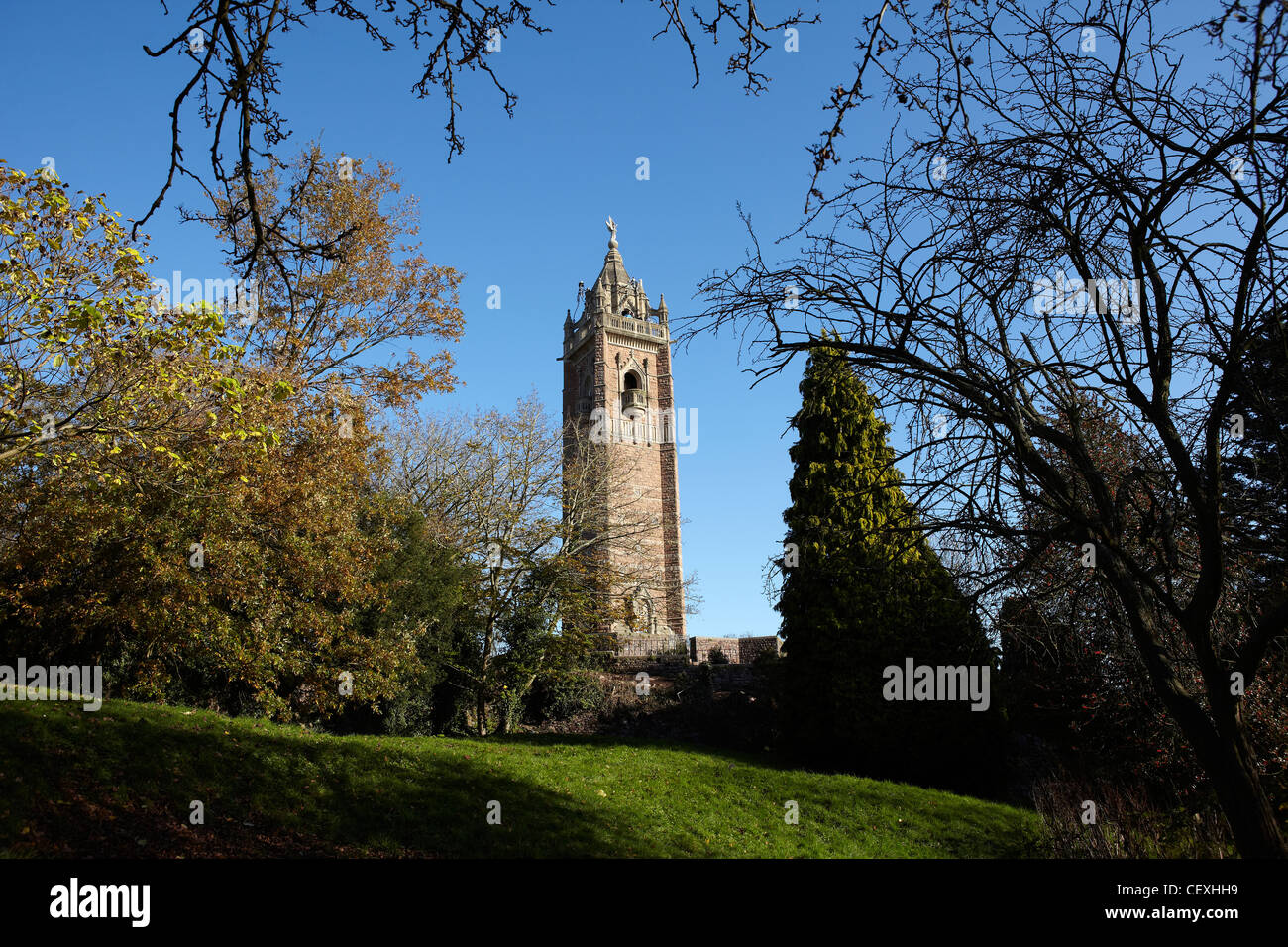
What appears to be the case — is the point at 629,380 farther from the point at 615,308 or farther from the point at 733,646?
the point at 733,646

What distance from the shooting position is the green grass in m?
7.96

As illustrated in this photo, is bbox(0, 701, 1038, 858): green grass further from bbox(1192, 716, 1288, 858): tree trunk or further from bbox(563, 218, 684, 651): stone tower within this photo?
bbox(563, 218, 684, 651): stone tower

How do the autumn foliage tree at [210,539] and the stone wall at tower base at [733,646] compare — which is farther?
the stone wall at tower base at [733,646]

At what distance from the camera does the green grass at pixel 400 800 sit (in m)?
7.96

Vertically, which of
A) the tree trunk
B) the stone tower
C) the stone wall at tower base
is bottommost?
the stone wall at tower base

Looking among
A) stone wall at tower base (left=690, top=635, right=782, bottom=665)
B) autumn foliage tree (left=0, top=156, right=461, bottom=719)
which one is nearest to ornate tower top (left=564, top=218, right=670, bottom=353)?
stone wall at tower base (left=690, top=635, right=782, bottom=665)

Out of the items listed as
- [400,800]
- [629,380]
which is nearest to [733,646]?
[629,380]

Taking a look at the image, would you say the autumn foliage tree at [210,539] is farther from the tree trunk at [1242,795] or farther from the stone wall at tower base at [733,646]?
the stone wall at tower base at [733,646]

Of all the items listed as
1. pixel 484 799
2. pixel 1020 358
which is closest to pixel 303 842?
pixel 484 799

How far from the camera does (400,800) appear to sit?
380 inches

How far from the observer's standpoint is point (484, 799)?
33.4ft

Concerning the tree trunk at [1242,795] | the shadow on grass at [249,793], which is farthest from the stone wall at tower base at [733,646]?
the tree trunk at [1242,795]
